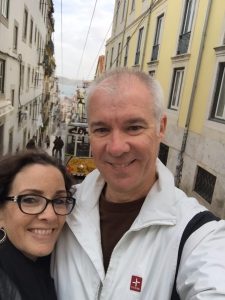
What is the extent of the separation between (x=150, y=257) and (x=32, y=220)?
0.69 m

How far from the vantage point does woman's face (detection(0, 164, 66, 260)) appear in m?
1.76

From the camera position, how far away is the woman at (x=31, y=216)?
1.70 m

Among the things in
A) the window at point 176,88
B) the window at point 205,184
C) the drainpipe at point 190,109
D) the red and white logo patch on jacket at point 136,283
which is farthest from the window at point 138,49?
the red and white logo patch on jacket at point 136,283

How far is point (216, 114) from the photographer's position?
28.5 ft

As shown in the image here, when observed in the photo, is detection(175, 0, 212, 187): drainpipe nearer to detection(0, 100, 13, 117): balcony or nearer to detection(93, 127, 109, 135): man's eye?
detection(0, 100, 13, 117): balcony

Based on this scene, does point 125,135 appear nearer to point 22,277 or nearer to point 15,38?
point 22,277

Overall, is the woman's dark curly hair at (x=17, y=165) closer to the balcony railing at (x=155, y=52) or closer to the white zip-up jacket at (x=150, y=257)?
the white zip-up jacket at (x=150, y=257)

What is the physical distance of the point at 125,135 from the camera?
1.75m

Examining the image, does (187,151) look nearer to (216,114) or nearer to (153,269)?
(216,114)

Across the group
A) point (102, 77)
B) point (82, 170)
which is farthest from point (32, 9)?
point (102, 77)

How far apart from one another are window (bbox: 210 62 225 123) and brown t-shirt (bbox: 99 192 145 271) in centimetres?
707

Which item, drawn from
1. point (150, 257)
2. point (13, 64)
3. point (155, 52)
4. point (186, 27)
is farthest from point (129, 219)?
point (13, 64)

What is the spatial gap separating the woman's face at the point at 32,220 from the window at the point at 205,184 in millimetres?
7074

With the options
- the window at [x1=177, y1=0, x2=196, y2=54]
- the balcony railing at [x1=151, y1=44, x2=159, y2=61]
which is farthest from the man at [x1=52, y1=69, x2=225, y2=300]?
the balcony railing at [x1=151, y1=44, x2=159, y2=61]
